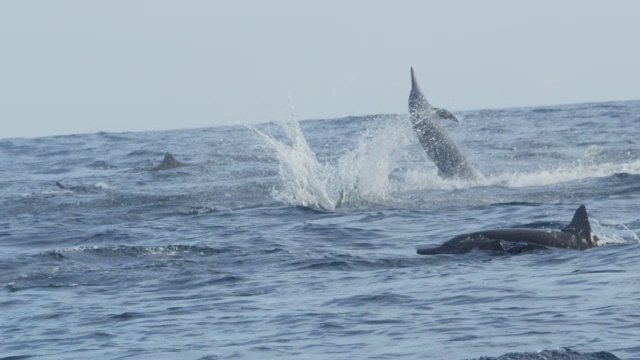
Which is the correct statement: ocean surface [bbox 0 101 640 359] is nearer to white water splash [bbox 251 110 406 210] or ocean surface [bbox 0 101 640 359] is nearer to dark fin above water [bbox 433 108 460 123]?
white water splash [bbox 251 110 406 210]

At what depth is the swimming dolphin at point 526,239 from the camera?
1456cm

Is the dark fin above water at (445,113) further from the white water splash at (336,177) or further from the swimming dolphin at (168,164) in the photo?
the swimming dolphin at (168,164)

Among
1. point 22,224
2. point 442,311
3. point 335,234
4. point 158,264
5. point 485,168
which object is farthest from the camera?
point 485,168

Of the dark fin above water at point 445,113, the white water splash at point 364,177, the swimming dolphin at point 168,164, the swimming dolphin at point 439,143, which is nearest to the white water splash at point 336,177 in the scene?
the white water splash at point 364,177

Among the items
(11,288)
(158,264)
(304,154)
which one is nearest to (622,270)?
(158,264)

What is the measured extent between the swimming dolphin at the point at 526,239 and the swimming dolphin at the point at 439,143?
863 centimetres

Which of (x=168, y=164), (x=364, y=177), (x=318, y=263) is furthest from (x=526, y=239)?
(x=168, y=164)

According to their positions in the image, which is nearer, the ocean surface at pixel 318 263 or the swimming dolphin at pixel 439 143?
the ocean surface at pixel 318 263

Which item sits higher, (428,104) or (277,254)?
(428,104)

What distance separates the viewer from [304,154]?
23.2 metres

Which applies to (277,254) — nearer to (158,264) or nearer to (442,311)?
(158,264)

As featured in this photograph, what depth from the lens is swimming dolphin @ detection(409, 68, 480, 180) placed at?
23469mm

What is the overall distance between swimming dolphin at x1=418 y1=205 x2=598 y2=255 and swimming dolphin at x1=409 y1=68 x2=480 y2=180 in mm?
8631

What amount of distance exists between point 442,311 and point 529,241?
3.30m
